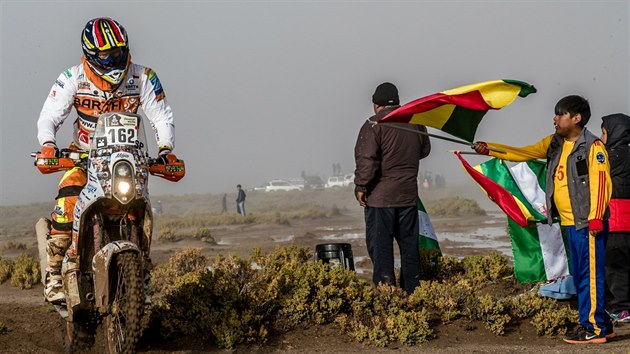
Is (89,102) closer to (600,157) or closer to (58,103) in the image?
(58,103)

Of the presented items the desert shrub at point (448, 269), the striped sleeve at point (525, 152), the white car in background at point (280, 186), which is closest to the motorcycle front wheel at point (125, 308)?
the striped sleeve at point (525, 152)

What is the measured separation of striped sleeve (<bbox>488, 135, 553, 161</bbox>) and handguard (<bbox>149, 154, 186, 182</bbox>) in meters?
2.98

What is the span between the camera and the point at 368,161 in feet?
31.7

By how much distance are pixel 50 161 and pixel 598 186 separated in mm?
4373

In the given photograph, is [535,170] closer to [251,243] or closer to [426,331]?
[426,331]

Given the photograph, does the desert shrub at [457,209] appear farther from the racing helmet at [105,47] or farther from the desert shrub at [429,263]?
the racing helmet at [105,47]

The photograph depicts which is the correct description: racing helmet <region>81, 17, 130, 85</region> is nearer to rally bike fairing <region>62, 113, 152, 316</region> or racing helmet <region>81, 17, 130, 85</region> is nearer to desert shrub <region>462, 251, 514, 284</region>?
rally bike fairing <region>62, 113, 152, 316</region>

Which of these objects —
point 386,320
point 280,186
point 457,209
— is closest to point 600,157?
point 386,320

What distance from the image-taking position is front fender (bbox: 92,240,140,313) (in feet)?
21.2

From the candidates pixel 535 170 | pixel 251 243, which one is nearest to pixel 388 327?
pixel 535 170

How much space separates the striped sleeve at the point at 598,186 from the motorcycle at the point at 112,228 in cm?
339

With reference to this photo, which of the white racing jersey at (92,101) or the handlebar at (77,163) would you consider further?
the white racing jersey at (92,101)

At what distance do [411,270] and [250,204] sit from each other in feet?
150

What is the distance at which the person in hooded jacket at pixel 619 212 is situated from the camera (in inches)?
372
